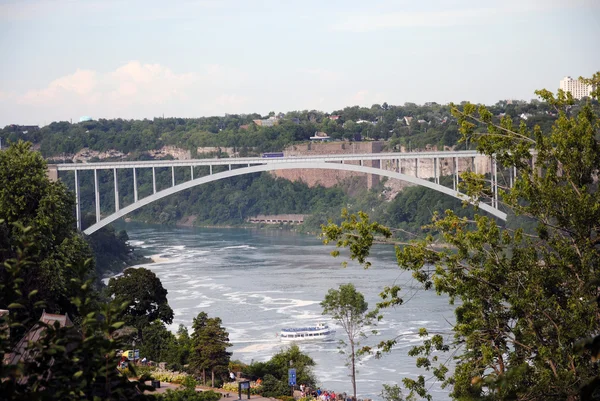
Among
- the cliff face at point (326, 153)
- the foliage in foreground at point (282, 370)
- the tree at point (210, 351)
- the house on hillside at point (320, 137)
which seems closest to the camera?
the tree at point (210, 351)

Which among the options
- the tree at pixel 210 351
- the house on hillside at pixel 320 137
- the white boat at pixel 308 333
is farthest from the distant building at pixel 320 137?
the tree at pixel 210 351

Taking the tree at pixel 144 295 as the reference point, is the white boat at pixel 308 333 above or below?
below

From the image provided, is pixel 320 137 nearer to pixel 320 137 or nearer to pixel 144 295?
pixel 320 137

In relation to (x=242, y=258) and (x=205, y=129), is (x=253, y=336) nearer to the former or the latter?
(x=242, y=258)

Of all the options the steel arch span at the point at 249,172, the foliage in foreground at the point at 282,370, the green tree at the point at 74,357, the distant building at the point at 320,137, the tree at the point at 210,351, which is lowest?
the foliage in foreground at the point at 282,370

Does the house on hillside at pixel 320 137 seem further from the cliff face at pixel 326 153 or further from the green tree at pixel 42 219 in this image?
the green tree at pixel 42 219

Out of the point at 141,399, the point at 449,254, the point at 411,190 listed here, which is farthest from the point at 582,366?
the point at 411,190
